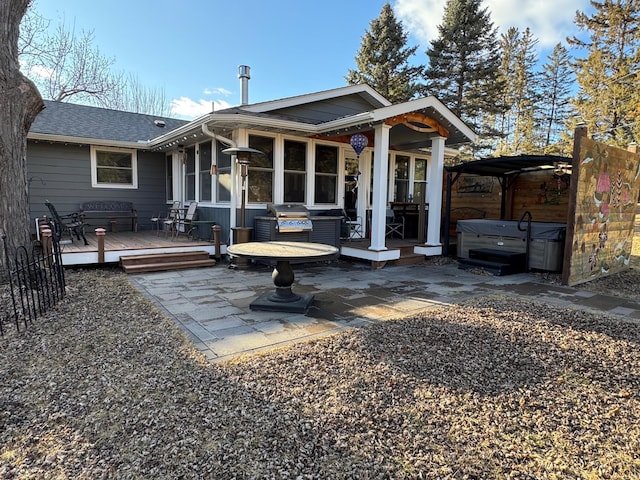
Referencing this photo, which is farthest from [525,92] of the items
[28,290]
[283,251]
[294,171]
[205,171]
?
[28,290]

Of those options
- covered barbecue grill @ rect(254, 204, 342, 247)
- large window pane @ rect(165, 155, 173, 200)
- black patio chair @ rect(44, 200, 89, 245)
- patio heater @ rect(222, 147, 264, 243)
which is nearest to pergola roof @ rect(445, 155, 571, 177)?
covered barbecue grill @ rect(254, 204, 342, 247)

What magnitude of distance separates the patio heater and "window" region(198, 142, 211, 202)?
1501 millimetres

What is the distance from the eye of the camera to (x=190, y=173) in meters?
8.74

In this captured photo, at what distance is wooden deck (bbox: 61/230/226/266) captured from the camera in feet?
19.6

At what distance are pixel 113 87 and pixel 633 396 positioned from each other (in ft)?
70.9

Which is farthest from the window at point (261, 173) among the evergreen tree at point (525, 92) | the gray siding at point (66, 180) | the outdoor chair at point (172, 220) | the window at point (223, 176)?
the evergreen tree at point (525, 92)

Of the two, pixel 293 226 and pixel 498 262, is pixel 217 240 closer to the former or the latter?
pixel 293 226

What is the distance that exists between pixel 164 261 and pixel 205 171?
2472mm

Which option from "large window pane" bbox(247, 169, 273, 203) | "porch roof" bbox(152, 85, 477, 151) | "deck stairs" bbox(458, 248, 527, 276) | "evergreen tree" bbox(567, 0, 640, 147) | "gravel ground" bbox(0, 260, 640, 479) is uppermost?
"evergreen tree" bbox(567, 0, 640, 147)

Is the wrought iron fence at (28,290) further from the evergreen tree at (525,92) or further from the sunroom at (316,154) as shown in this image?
the evergreen tree at (525,92)

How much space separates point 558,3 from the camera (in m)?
15.0

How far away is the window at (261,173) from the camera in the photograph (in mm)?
7031

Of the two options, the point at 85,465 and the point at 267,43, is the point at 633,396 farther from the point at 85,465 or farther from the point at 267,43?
the point at 267,43

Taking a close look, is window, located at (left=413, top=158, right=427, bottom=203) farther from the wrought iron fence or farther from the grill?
the wrought iron fence
